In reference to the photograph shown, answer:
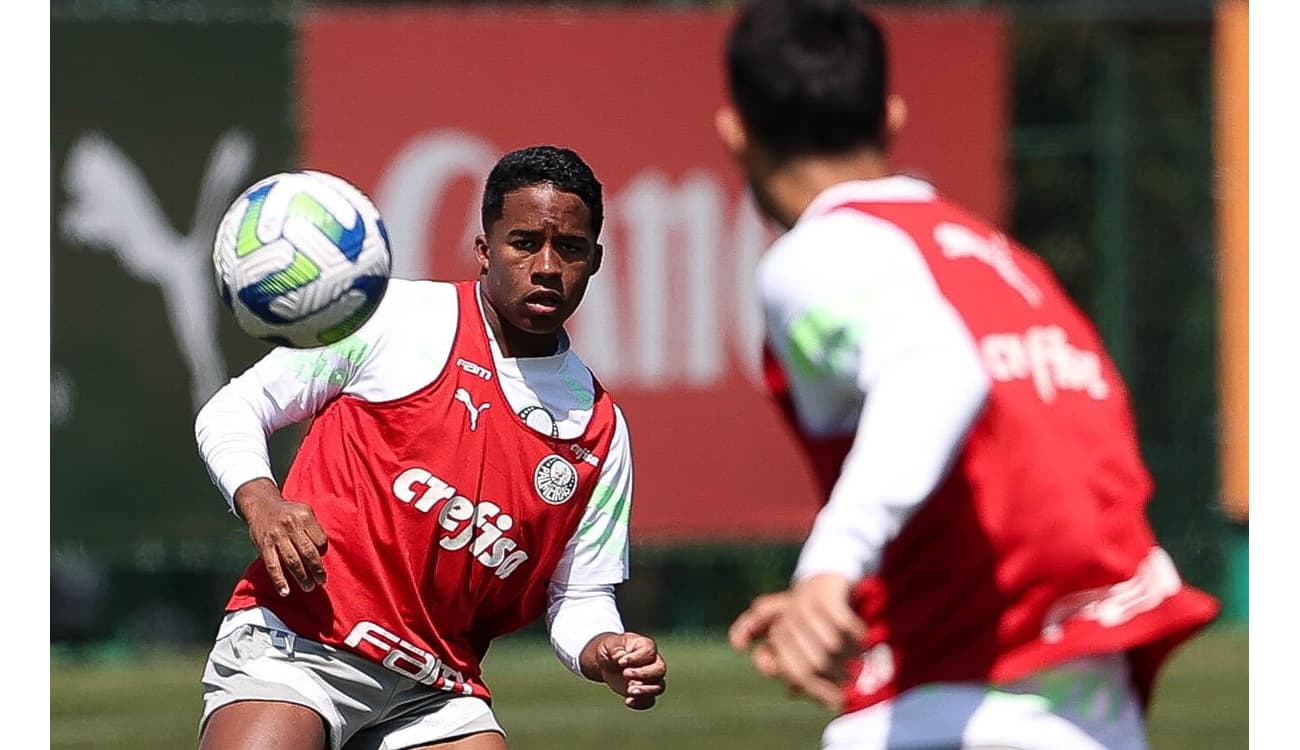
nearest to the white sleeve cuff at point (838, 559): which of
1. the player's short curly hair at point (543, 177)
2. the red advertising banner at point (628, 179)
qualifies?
the player's short curly hair at point (543, 177)

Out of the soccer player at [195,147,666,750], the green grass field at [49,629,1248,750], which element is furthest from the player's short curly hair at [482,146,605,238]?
the green grass field at [49,629,1248,750]

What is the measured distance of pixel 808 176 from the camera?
3.44m

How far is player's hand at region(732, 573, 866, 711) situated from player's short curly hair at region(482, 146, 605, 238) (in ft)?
7.00

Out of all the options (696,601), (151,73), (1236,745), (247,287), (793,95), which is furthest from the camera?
(696,601)

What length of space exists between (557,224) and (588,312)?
8.72 m

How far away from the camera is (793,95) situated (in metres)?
3.38

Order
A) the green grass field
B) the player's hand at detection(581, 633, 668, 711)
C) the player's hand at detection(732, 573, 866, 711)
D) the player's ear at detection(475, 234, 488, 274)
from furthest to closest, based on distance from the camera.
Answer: the green grass field < the player's ear at detection(475, 234, 488, 274) < the player's hand at detection(581, 633, 668, 711) < the player's hand at detection(732, 573, 866, 711)

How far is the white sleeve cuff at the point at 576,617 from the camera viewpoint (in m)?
5.07

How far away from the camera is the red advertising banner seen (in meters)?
13.8

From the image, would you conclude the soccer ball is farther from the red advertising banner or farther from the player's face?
the red advertising banner

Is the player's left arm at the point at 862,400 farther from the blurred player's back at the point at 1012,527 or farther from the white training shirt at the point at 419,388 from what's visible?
the white training shirt at the point at 419,388

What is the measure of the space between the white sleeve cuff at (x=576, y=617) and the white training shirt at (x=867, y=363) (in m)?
1.72

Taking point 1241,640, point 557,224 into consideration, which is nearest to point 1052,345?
point 557,224

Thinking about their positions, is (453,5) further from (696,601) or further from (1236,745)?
(1236,745)
